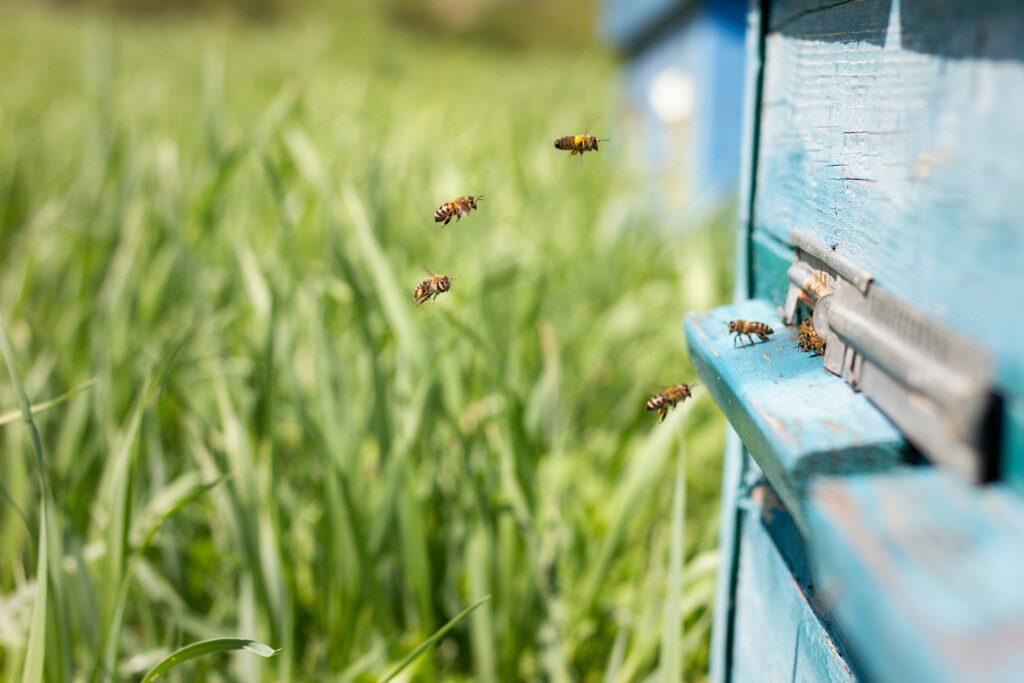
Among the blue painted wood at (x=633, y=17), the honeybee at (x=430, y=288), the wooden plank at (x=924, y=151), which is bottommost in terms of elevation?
the honeybee at (x=430, y=288)

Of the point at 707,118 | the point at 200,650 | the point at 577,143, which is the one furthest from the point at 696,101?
the point at 200,650

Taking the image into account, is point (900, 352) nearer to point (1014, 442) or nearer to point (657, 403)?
point (1014, 442)

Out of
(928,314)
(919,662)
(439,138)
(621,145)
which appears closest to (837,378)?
(928,314)

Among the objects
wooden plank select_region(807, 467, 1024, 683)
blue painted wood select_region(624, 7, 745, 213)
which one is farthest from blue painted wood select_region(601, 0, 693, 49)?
wooden plank select_region(807, 467, 1024, 683)

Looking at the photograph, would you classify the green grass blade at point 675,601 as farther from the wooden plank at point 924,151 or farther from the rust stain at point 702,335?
the wooden plank at point 924,151

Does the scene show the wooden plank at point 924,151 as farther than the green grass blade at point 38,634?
No

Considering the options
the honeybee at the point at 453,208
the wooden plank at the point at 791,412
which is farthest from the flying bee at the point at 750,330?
the honeybee at the point at 453,208

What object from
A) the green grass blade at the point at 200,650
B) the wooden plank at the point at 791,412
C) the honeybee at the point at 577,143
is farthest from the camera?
the honeybee at the point at 577,143

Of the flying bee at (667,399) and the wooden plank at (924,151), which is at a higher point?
the wooden plank at (924,151)
